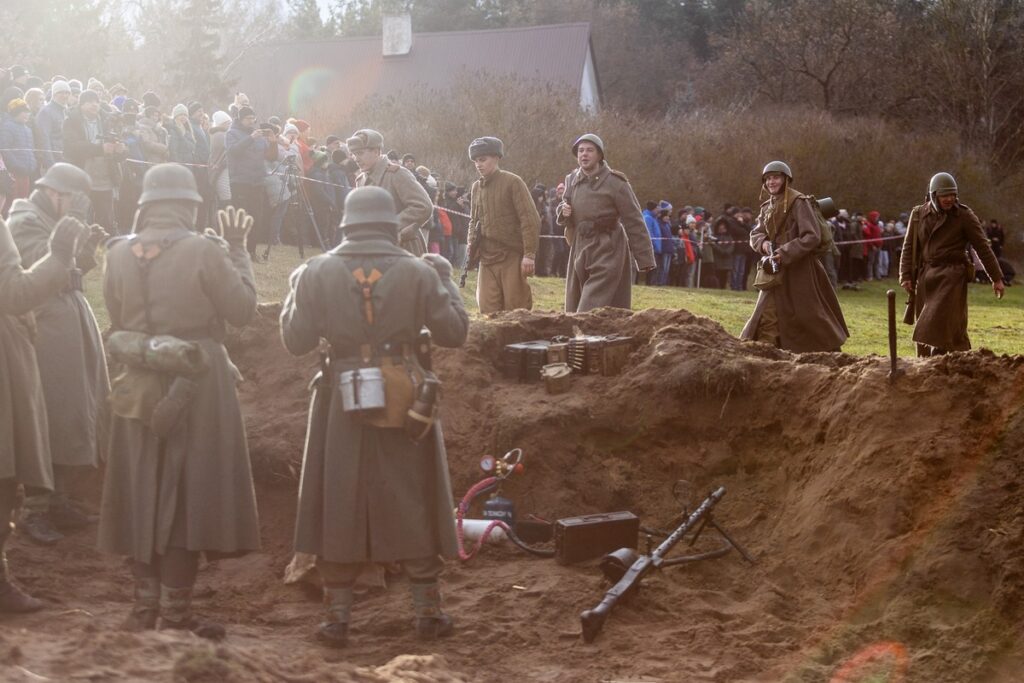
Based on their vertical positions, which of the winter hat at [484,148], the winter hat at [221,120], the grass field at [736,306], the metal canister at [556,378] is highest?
the winter hat at [221,120]

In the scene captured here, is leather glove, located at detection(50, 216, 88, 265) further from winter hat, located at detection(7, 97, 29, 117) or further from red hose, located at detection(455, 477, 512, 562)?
winter hat, located at detection(7, 97, 29, 117)

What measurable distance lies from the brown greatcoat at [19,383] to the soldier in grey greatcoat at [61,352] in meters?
0.90

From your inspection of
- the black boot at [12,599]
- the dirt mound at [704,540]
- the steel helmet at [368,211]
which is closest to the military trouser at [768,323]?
the dirt mound at [704,540]

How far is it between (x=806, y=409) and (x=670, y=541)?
1608 mm

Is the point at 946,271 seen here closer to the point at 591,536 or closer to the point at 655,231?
the point at 591,536

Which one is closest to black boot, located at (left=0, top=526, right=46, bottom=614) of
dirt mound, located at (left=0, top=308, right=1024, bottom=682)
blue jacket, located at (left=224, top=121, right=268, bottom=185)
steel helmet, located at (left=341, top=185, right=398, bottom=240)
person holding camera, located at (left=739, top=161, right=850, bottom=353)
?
dirt mound, located at (left=0, top=308, right=1024, bottom=682)

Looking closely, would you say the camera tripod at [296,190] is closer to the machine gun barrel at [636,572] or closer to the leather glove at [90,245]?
the leather glove at [90,245]

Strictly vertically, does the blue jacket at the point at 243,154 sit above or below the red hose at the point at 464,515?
above

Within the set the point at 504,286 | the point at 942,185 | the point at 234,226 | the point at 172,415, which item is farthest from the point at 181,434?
the point at 942,185

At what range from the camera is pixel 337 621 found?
6285 mm

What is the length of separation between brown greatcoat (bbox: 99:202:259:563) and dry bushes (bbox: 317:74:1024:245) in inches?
831

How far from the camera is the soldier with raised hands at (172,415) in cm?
605

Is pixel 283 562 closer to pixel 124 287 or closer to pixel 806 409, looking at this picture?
pixel 124 287

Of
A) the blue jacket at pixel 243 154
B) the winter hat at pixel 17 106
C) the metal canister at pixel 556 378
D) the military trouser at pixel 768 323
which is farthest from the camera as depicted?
the blue jacket at pixel 243 154
